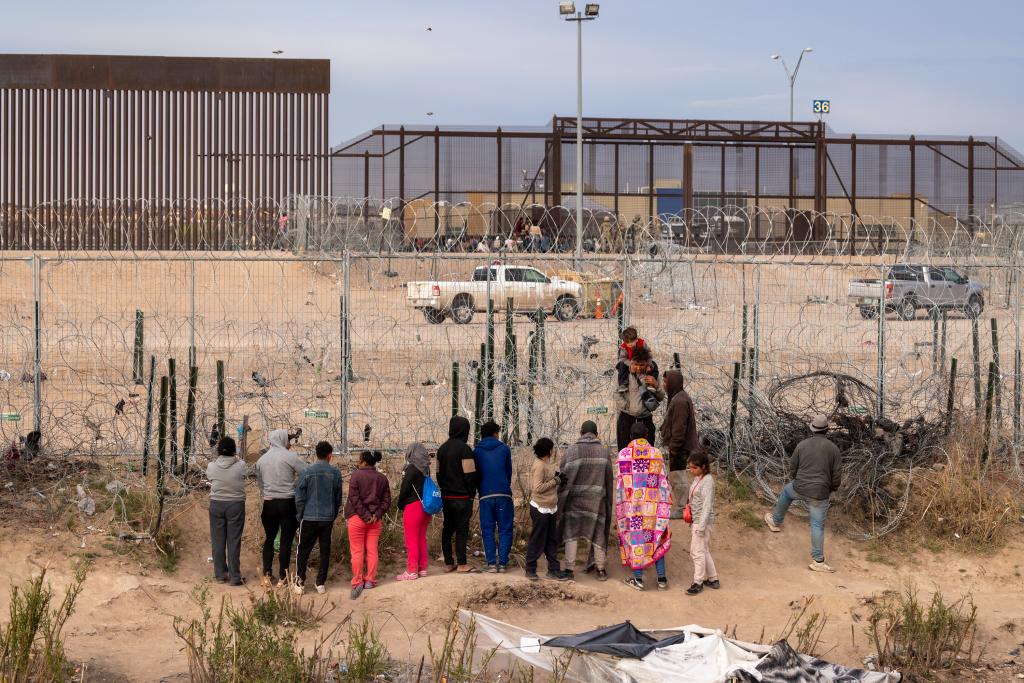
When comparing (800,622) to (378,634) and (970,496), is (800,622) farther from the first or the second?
(378,634)

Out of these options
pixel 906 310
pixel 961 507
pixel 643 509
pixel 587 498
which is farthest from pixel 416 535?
pixel 906 310

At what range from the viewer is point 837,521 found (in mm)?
11102

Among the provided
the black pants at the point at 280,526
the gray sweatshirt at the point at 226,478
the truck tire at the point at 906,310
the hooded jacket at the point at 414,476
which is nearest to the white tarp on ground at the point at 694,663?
the hooded jacket at the point at 414,476

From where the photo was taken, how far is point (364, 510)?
953 centimetres

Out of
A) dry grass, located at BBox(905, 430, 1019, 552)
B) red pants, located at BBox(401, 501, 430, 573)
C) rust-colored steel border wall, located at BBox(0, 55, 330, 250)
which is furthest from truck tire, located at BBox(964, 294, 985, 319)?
rust-colored steel border wall, located at BBox(0, 55, 330, 250)

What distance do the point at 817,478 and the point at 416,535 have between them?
3.49m

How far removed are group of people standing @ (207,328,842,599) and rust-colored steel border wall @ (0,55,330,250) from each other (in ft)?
59.9

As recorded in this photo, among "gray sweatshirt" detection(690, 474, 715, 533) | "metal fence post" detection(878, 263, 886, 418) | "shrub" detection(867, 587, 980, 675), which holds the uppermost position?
"metal fence post" detection(878, 263, 886, 418)

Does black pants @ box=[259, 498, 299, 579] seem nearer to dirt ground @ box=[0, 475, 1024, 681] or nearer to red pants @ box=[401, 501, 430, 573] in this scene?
dirt ground @ box=[0, 475, 1024, 681]

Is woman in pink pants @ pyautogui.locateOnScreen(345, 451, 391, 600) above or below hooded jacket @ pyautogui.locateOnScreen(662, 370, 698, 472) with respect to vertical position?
below

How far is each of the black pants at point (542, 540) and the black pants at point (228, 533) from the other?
236 centimetres

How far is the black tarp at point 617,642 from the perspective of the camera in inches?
315

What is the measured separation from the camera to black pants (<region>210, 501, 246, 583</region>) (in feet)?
31.4

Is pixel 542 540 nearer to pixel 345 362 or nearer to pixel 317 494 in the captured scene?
pixel 317 494
